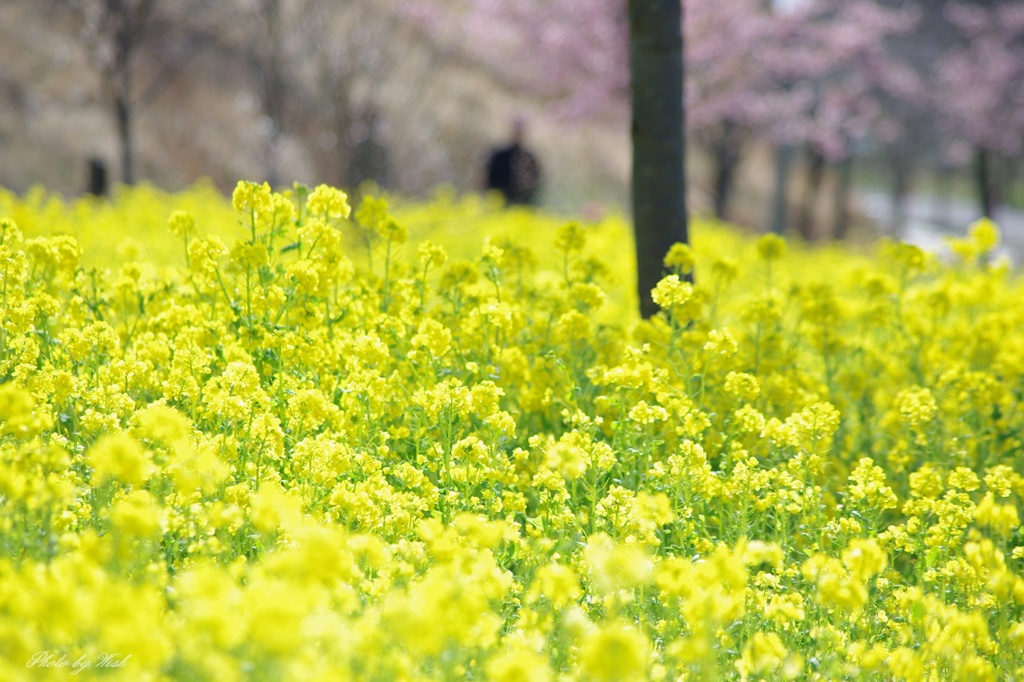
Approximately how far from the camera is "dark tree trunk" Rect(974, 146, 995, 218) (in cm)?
2297

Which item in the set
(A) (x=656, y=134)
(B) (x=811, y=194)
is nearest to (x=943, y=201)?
(B) (x=811, y=194)

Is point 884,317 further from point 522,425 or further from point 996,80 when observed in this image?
point 996,80

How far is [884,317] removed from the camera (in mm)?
5316

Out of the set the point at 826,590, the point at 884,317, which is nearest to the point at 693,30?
the point at 884,317

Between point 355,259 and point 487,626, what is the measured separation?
5.93 meters

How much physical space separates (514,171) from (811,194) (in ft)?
34.1

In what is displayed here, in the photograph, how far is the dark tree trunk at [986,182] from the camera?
904 inches

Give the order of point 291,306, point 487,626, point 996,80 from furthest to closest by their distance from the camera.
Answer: point 996,80, point 291,306, point 487,626

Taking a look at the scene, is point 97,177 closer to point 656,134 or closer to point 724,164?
point 724,164

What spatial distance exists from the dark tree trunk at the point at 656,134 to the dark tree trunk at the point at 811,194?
17376 mm

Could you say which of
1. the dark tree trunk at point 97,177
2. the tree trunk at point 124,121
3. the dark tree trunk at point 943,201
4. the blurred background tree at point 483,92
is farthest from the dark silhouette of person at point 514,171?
the dark tree trunk at point 943,201

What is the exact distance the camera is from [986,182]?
77.8 feet

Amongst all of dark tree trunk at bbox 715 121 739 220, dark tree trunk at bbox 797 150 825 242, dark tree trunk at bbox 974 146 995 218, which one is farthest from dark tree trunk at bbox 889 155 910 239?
dark tree trunk at bbox 715 121 739 220

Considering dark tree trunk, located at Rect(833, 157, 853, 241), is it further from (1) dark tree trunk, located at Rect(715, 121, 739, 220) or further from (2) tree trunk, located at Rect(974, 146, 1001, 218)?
(1) dark tree trunk, located at Rect(715, 121, 739, 220)
